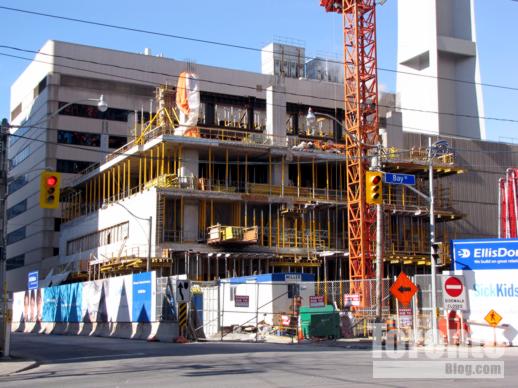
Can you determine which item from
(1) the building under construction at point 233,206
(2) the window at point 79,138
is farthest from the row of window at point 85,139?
(1) the building under construction at point 233,206

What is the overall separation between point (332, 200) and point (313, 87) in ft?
109

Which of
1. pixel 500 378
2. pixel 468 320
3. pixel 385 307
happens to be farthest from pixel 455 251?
pixel 500 378

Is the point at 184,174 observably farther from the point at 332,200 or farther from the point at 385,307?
the point at 385,307

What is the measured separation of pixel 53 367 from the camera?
21000 mm

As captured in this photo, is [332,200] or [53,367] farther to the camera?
[332,200]

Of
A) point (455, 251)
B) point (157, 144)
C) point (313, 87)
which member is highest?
point (313, 87)

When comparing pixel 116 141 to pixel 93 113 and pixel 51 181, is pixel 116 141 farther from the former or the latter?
pixel 51 181

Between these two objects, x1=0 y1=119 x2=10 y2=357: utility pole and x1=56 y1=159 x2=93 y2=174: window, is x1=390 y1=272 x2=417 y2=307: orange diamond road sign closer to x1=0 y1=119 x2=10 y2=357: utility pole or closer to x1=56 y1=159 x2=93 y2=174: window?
x1=0 y1=119 x2=10 y2=357: utility pole

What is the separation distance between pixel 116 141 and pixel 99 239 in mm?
22698

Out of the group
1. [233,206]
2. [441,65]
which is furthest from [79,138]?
[441,65]

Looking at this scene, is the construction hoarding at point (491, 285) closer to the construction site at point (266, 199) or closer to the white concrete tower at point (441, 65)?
the construction site at point (266, 199)

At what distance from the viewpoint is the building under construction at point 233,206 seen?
54.6 m

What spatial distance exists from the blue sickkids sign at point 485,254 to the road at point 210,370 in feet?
15.4

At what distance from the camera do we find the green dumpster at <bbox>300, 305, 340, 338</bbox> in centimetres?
3394
